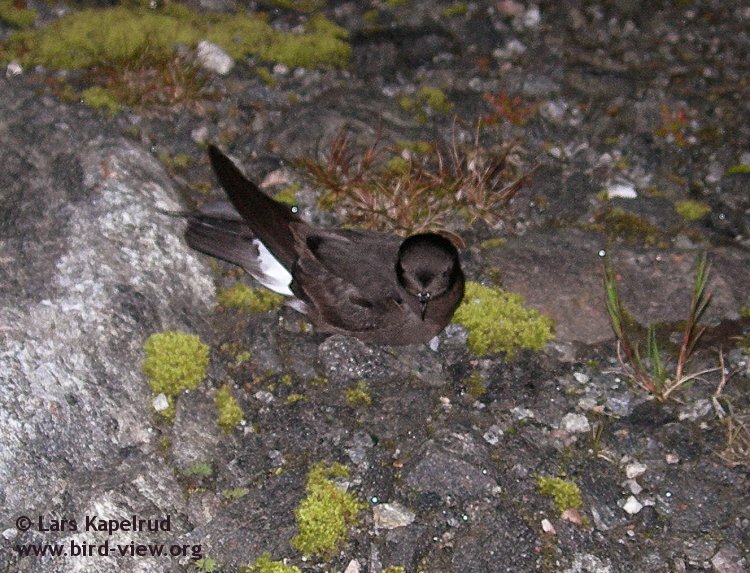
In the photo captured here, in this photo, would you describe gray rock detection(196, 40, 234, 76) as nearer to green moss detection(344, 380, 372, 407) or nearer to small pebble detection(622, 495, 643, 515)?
green moss detection(344, 380, 372, 407)

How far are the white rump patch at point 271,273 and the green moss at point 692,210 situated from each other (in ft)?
8.55

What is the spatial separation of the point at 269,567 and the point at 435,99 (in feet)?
12.3

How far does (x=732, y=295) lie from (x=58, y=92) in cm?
455

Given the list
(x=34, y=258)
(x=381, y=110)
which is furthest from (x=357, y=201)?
(x=34, y=258)

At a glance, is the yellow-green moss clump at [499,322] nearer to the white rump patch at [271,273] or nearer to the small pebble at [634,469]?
the small pebble at [634,469]

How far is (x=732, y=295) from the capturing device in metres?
5.52

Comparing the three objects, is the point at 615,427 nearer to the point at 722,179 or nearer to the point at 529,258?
the point at 529,258

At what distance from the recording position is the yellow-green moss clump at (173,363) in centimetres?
486

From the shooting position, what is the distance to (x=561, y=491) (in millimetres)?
4551

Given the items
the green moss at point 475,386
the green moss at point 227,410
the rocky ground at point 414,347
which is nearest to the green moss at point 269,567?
the rocky ground at point 414,347

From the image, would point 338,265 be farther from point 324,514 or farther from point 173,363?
point 324,514

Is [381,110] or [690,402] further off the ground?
[381,110]

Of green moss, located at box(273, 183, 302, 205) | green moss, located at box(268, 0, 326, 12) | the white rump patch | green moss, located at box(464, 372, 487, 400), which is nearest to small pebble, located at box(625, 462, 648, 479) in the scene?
green moss, located at box(464, 372, 487, 400)

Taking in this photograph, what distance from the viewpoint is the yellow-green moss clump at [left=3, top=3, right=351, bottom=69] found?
6.57m
